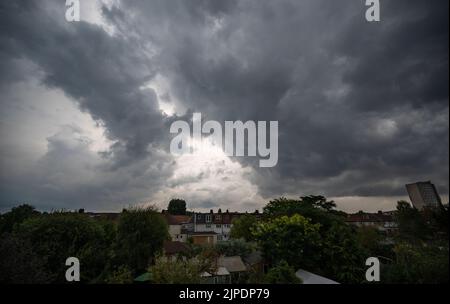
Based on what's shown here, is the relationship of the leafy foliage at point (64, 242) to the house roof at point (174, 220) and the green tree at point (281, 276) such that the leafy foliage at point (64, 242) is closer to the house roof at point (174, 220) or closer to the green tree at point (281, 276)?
the green tree at point (281, 276)

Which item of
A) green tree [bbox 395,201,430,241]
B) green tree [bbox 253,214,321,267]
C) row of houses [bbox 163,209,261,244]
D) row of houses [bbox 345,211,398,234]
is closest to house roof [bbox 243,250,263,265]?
green tree [bbox 253,214,321,267]

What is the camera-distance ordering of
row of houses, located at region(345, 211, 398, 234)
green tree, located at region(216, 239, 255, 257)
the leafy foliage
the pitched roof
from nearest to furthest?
the leafy foliage → green tree, located at region(216, 239, 255, 257) → row of houses, located at region(345, 211, 398, 234) → the pitched roof

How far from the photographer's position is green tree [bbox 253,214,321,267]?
884 inches

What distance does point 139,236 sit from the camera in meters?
27.5

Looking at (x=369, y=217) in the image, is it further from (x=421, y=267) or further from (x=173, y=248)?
(x=421, y=267)

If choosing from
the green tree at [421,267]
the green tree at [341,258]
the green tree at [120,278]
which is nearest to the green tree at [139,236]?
the green tree at [120,278]

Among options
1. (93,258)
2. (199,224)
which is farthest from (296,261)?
(199,224)

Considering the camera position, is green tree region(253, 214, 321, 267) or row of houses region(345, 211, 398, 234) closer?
green tree region(253, 214, 321, 267)

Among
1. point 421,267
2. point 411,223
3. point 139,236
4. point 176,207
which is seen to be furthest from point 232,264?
point 176,207

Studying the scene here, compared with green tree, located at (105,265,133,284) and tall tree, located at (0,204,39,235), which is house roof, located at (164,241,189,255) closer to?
green tree, located at (105,265,133,284)

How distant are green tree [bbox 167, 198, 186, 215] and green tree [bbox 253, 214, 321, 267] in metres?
70.9

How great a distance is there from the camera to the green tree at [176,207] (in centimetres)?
9106
